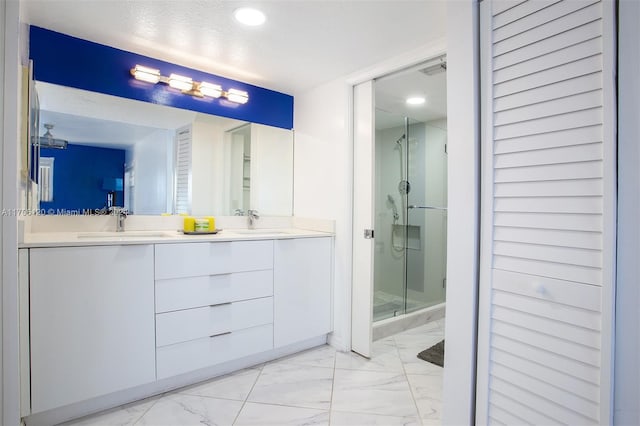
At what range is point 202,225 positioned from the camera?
2.39m

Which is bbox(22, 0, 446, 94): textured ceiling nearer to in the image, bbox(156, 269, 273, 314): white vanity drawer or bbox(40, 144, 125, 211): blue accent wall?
bbox(40, 144, 125, 211): blue accent wall

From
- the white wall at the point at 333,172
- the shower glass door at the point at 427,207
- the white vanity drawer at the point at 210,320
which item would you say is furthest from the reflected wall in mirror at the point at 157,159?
the shower glass door at the point at 427,207

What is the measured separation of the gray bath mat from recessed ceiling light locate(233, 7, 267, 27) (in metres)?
2.47

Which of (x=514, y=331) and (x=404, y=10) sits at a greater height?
(x=404, y=10)

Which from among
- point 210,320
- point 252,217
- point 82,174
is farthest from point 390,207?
point 82,174

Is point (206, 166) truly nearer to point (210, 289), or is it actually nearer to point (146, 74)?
point (146, 74)

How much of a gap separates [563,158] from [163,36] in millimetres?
2144

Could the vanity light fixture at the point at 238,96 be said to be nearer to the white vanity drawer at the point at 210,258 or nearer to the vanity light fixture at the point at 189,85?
the vanity light fixture at the point at 189,85

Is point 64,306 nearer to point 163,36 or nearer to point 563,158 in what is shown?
point 163,36

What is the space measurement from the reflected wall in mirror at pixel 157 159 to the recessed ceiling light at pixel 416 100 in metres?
1.20

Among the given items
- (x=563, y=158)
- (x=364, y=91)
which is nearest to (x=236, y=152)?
(x=364, y=91)

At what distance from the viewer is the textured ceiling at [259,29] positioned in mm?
1628

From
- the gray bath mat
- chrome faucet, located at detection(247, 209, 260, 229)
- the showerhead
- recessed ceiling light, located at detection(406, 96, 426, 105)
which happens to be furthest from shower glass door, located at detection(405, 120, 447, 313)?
the showerhead

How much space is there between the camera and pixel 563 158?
100cm
